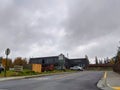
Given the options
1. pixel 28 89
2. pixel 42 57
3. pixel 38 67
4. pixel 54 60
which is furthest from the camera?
pixel 42 57

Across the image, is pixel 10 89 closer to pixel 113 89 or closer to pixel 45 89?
pixel 45 89

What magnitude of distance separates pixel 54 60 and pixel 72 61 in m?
16.5

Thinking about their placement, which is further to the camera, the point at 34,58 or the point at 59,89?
the point at 34,58

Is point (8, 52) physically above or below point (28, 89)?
above

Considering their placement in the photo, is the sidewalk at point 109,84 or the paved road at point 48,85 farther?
the sidewalk at point 109,84

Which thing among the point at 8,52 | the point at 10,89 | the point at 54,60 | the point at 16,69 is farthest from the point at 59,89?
the point at 54,60

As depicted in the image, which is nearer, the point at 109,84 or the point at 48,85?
the point at 48,85

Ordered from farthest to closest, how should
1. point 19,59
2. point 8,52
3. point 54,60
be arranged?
1. point 19,59
2. point 54,60
3. point 8,52

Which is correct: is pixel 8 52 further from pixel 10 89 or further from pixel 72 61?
pixel 72 61

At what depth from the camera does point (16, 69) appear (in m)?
44.5

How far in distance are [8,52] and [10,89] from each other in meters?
19.5

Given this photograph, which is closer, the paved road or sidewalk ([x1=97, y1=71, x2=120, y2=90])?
the paved road

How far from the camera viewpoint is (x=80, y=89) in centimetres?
1659

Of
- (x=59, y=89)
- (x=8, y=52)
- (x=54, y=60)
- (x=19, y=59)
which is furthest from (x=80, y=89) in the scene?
(x=19, y=59)
